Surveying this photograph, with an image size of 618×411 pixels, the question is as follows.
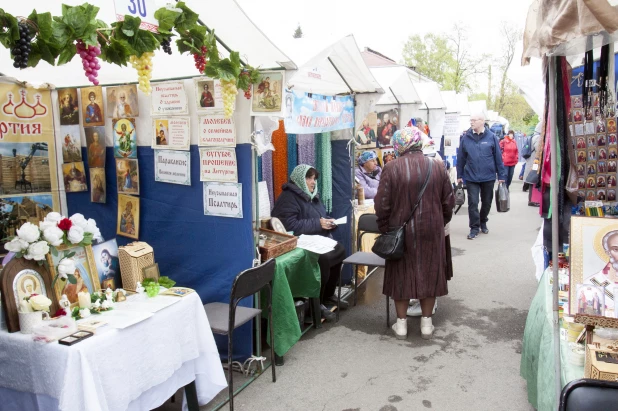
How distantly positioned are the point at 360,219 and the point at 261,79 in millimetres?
2425

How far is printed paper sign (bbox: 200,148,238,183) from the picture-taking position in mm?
3600

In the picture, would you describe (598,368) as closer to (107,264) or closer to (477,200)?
(107,264)

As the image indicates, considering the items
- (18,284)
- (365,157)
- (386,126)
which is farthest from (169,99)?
(386,126)

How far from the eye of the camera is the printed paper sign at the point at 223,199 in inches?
143

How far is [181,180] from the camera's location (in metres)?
3.88

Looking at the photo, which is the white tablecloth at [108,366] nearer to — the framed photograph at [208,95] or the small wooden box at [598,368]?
the framed photograph at [208,95]

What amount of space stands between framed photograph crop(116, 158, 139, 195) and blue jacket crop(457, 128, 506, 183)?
547 centimetres

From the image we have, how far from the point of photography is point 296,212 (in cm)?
466

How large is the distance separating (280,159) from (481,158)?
389 centimetres

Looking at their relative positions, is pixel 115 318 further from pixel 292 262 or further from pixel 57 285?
pixel 292 262

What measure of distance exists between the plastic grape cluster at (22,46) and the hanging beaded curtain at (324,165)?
3435 millimetres

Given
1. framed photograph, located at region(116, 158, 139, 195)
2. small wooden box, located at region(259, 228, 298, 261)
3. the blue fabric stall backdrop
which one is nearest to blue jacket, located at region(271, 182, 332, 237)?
small wooden box, located at region(259, 228, 298, 261)

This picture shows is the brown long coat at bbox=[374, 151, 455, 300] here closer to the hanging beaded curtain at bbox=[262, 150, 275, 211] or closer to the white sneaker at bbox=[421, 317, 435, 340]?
the white sneaker at bbox=[421, 317, 435, 340]

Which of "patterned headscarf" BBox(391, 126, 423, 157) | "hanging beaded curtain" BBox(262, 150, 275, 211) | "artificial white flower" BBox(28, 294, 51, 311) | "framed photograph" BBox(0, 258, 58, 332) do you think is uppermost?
"patterned headscarf" BBox(391, 126, 423, 157)
